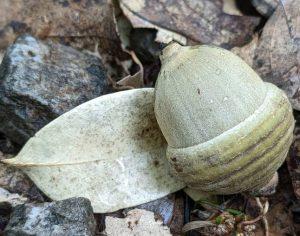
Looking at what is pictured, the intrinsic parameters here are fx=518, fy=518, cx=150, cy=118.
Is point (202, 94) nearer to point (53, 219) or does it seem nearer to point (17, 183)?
point (53, 219)

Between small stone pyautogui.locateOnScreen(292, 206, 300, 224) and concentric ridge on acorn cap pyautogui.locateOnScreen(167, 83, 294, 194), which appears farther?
small stone pyautogui.locateOnScreen(292, 206, 300, 224)

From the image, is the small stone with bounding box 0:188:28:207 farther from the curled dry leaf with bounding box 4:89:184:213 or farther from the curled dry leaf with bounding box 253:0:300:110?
the curled dry leaf with bounding box 253:0:300:110

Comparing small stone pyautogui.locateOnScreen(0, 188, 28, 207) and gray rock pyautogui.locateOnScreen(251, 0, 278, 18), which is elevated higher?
A: gray rock pyautogui.locateOnScreen(251, 0, 278, 18)

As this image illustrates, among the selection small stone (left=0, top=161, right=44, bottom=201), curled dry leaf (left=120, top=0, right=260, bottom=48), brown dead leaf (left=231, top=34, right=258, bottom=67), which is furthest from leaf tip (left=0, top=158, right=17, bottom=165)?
brown dead leaf (left=231, top=34, right=258, bottom=67)

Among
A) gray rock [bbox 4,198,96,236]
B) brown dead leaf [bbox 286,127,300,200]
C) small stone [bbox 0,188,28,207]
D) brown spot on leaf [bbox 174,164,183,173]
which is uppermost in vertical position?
brown spot on leaf [bbox 174,164,183,173]

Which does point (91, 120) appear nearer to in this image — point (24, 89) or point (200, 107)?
point (24, 89)

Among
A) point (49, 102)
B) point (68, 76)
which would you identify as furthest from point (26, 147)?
point (68, 76)

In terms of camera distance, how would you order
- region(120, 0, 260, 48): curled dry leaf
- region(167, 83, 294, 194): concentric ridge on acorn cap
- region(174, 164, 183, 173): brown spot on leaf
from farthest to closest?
region(120, 0, 260, 48): curled dry leaf < region(174, 164, 183, 173): brown spot on leaf < region(167, 83, 294, 194): concentric ridge on acorn cap
